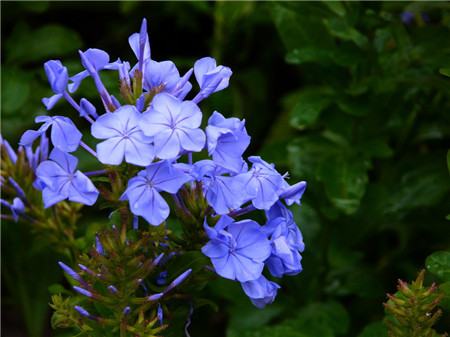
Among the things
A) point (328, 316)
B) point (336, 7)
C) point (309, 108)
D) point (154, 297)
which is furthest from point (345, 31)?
point (154, 297)

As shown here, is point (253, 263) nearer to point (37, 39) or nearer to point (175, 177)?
point (175, 177)

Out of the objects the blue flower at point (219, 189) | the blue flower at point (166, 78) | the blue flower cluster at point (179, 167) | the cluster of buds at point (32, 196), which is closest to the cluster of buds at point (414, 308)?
the blue flower cluster at point (179, 167)

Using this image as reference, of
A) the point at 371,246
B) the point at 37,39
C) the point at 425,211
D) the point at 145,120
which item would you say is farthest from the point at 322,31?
the point at 145,120

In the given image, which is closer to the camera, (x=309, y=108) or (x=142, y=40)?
(x=142, y=40)

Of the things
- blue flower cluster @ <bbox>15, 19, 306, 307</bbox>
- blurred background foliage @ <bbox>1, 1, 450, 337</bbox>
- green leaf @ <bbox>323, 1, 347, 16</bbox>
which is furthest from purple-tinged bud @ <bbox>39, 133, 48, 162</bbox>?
green leaf @ <bbox>323, 1, 347, 16</bbox>

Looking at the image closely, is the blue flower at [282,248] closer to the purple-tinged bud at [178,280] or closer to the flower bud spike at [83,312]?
the purple-tinged bud at [178,280]

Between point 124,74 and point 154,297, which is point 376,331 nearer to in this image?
point 154,297
